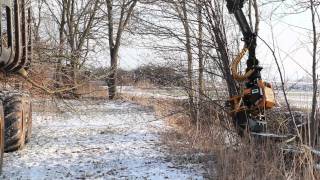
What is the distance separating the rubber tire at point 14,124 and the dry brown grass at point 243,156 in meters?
2.79

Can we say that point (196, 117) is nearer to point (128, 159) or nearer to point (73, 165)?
point (128, 159)

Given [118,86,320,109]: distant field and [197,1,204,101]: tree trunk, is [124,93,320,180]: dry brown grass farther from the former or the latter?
[118,86,320,109]: distant field

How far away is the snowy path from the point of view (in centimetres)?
773

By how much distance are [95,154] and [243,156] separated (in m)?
3.11

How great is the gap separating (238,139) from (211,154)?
0.53 m

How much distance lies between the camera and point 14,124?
30.0 ft

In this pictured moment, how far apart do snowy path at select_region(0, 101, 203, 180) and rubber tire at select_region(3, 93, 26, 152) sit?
0.59 ft

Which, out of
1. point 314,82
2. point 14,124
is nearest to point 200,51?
point 314,82

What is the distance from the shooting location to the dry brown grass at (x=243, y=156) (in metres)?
6.24

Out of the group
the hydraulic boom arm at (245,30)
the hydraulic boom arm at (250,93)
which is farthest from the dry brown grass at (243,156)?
the hydraulic boom arm at (245,30)

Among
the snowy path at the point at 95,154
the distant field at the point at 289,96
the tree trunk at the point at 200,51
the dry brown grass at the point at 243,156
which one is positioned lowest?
the snowy path at the point at 95,154

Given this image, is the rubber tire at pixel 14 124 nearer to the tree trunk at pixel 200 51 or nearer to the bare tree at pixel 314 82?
the tree trunk at pixel 200 51

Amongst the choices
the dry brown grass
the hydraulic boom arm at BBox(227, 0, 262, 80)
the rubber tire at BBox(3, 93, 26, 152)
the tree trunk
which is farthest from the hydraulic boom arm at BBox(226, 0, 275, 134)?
the rubber tire at BBox(3, 93, 26, 152)

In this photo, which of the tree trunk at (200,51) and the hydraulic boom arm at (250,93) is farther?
the tree trunk at (200,51)
